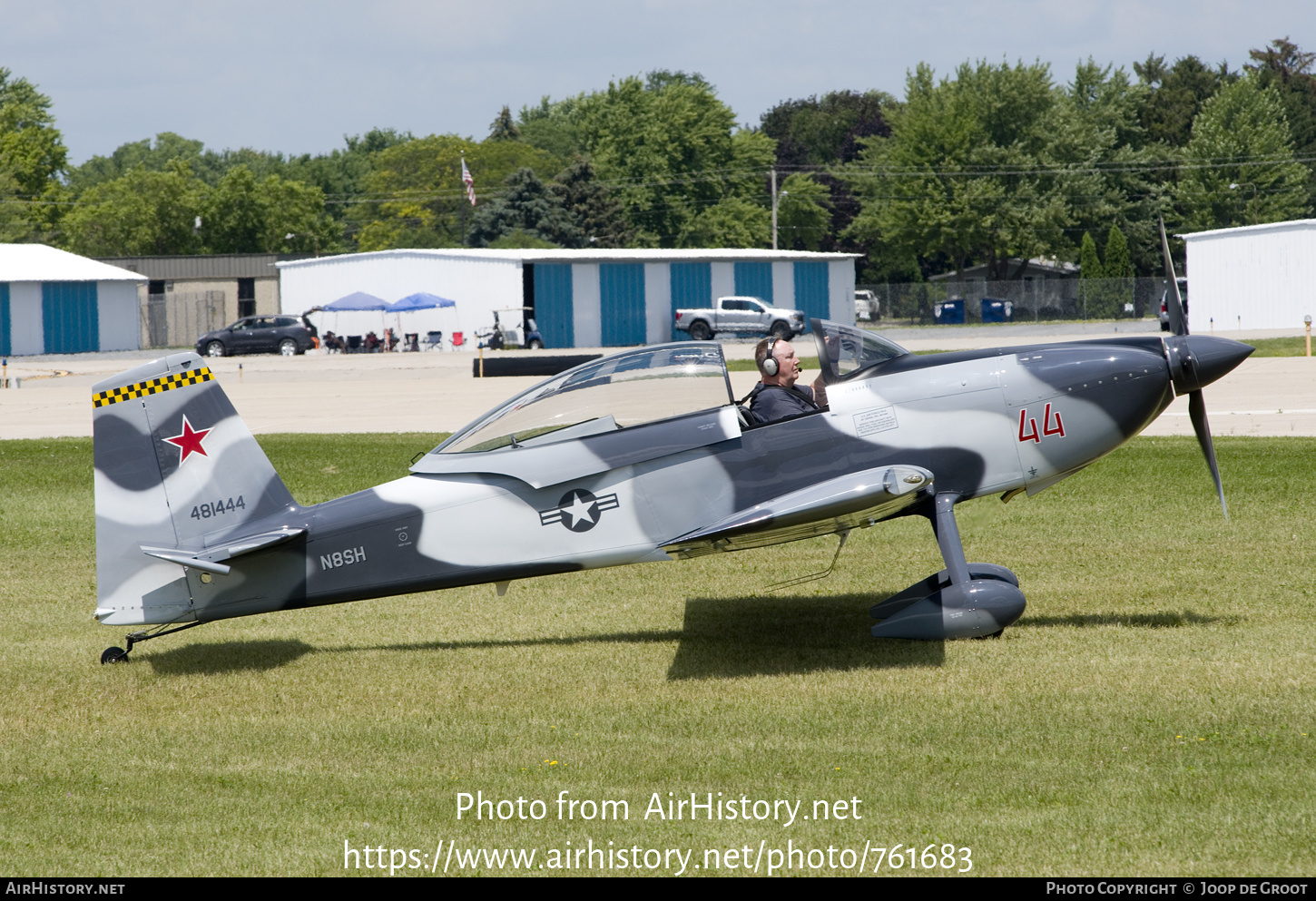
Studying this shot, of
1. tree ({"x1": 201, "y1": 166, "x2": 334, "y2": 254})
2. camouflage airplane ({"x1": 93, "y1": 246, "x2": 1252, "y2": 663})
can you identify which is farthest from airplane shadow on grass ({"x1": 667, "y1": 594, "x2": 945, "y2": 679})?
tree ({"x1": 201, "y1": 166, "x2": 334, "y2": 254})

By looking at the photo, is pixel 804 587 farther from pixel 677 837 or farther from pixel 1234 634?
pixel 677 837

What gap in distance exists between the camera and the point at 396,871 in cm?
519

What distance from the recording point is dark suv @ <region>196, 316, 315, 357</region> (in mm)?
51688

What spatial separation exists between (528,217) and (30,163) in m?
36.8

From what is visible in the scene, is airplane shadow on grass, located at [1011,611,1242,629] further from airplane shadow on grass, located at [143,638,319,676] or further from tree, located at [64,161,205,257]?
tree, located at [64,161,205,257]

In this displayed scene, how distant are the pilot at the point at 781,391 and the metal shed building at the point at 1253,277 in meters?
48.4

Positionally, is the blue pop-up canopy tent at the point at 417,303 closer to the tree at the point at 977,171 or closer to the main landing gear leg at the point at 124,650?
the tree at the point at 977,171

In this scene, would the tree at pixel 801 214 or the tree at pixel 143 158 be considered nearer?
the tree at pixel 801 214

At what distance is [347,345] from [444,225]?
6026 cm

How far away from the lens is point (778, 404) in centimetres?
858

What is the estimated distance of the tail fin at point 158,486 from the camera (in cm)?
814

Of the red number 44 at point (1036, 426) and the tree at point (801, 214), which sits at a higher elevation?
the tree at point (801, 214)

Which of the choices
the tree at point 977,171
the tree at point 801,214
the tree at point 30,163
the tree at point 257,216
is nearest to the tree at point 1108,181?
the tree at point 977,171

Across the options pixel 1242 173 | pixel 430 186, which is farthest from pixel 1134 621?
pixel 430 186
